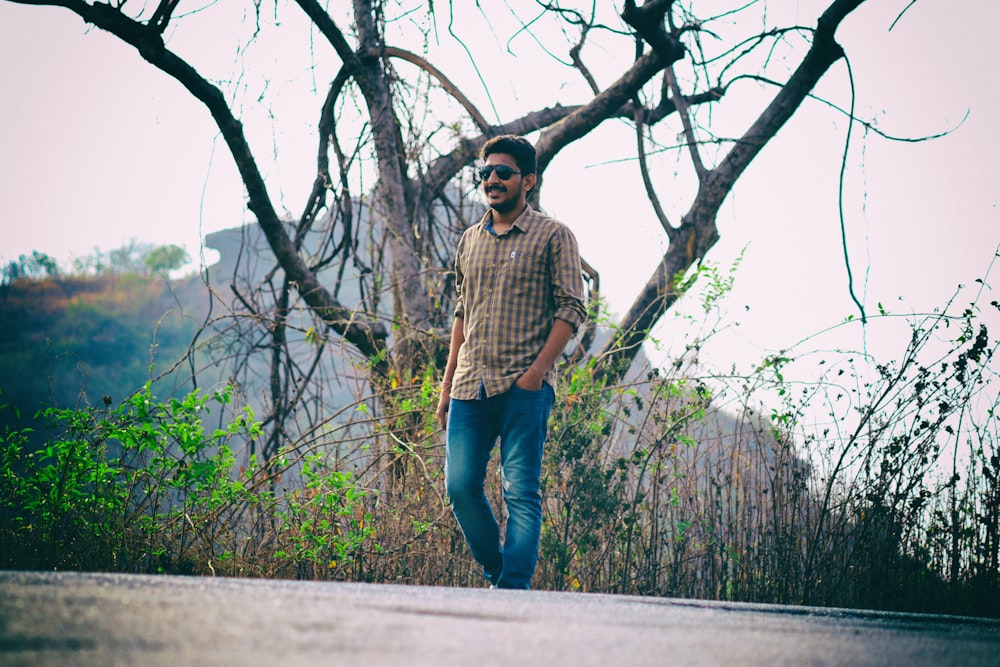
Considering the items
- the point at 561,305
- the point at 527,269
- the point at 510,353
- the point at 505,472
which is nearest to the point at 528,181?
the point at 527,269

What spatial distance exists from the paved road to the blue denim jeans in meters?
1.10

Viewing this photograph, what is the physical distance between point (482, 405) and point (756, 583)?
191 cm

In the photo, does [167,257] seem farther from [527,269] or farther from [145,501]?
[527,269]

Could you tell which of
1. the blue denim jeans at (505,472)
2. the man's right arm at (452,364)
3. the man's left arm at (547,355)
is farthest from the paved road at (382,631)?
the man's right arm at (452,364)

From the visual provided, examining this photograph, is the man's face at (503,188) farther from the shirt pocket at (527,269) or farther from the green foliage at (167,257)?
the green foliage at (167,257)

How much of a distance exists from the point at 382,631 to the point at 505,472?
1880mm

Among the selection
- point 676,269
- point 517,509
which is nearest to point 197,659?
point 517,509

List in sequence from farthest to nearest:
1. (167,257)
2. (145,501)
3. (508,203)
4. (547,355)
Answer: (167,257), (145,501), (508,203), (547,355)

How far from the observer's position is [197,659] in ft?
3.22

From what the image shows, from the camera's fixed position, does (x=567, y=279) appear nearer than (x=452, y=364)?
Yes

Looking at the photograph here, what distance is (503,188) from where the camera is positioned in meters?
3.29

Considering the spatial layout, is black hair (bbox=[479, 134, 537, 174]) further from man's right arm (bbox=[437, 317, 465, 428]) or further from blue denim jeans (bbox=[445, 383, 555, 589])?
blue denim jeans (bbox=[445, 383, 555, 589])

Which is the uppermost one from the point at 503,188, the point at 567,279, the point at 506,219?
the point at 503,188

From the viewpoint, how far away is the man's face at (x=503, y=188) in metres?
3.29
